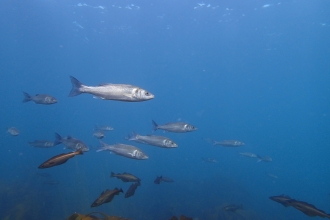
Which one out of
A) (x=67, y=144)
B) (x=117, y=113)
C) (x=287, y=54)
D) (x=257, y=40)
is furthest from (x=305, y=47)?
(x=117, y=113)

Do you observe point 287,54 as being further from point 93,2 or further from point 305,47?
point 93,2

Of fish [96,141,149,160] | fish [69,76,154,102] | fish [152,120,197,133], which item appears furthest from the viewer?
fish [152,120,197,133]

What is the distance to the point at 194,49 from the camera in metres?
47.2

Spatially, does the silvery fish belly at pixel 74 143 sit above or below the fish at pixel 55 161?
below

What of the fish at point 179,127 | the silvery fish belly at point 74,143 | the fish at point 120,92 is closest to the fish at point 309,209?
the fish at point 179,127

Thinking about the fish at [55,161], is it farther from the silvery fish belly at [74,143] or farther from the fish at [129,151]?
the silvery fish belly at [74,143]

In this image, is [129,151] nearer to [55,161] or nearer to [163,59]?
[55,161]

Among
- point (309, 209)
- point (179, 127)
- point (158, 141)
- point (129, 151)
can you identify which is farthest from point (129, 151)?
point (309, 209)

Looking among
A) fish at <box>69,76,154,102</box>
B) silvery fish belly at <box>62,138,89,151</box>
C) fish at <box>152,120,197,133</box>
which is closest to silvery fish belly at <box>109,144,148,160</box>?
silvery fish belly at <box>62,138,89,151</box>

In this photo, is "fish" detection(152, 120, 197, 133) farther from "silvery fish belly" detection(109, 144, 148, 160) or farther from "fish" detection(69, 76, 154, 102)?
"fish" detection(69, 76, 154, 102)

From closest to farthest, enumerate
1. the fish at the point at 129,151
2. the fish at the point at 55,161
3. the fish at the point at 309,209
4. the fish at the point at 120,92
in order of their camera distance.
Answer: the fish at the point at 55,161 < the fish at the point at 120,92 < the fish at the point at 309,209 < the fish at the point at 129,151

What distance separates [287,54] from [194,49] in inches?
767

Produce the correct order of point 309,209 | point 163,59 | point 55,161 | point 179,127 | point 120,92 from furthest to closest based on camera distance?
point 163,59, point 179,127, point 309,209, point 120,92, point 55,161

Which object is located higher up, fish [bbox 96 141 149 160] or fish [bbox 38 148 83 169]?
fish [bbox 38 148 83 169]
